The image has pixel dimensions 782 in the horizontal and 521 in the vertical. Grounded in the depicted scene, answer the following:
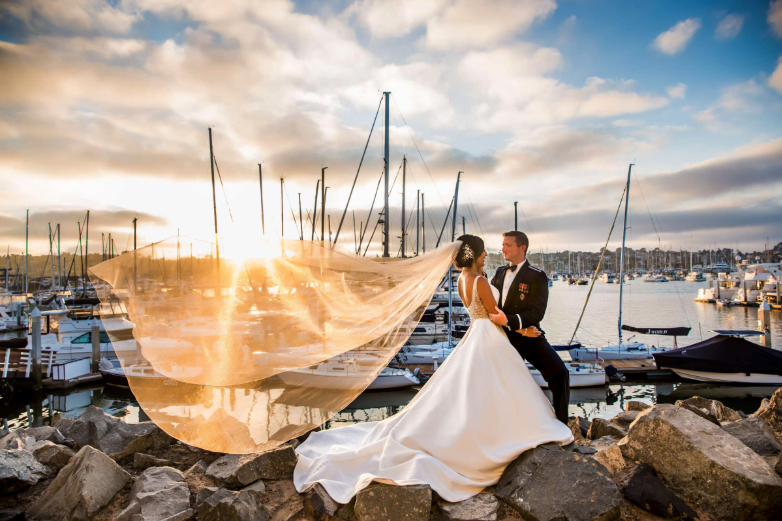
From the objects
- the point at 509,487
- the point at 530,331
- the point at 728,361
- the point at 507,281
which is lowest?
the point at 728,361

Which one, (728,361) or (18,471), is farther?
(728,361)

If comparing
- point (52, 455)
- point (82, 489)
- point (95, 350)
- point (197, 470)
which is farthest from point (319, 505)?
point (95, 350)

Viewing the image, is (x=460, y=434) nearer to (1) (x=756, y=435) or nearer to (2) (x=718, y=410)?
(1) (x=756, y=435)

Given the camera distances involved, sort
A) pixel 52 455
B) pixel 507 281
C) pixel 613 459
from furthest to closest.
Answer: pixel 52 455 < pixel 507 281 < pixel 613 459

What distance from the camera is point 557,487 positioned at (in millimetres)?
3840

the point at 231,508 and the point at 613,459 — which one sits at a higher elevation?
the point at 613,459

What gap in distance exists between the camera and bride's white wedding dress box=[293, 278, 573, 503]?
406cm

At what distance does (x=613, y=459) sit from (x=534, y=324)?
5.16 ft

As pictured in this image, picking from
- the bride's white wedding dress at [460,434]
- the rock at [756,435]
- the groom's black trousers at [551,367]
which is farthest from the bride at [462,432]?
the rock at [756,435]

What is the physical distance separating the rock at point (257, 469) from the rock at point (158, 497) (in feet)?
1.21

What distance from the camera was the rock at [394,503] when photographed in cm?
374

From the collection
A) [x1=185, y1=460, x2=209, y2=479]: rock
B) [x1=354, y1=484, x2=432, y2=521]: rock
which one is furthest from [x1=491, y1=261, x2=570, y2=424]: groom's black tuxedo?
[x1=185, y1=460, x2=209, y2=479]: rock

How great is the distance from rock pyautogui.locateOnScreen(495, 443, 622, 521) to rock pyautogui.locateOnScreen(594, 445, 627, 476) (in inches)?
24.7

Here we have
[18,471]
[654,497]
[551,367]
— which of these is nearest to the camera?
[654,497]
